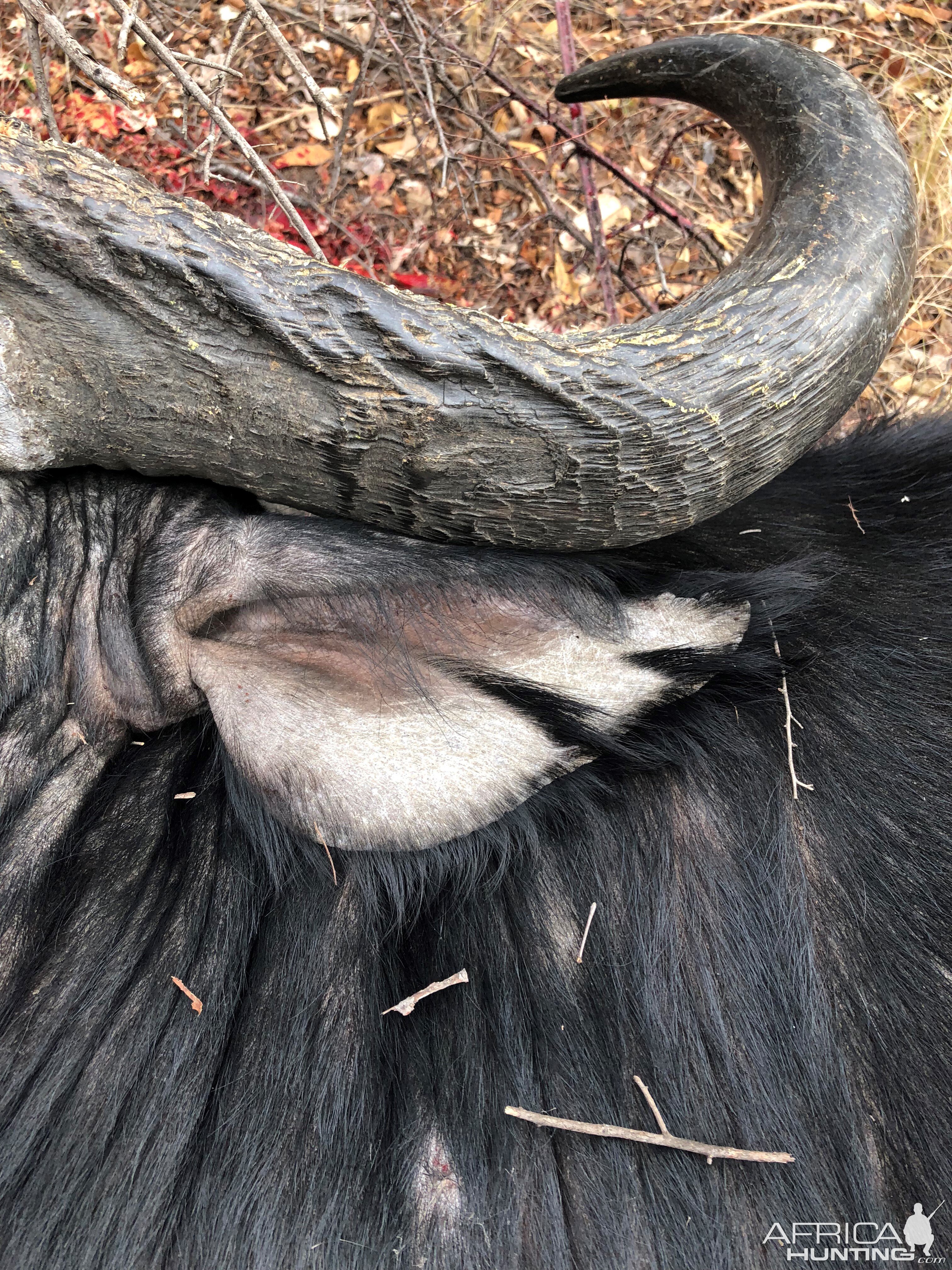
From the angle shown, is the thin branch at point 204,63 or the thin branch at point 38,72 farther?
the thin branch at point 38,72

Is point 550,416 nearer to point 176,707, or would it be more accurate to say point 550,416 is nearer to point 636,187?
point 176,707

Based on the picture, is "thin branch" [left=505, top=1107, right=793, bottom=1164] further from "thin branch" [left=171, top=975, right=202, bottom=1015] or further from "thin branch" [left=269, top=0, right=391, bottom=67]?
"thin branch" [left=269, top=0, right=391, bottom=67]

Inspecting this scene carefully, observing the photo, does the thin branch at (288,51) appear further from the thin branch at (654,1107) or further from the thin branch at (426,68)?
the thin branch at (654,1107)

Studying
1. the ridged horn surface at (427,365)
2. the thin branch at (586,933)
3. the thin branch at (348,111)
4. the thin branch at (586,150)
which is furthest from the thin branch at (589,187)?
the thin branch at (586,933)

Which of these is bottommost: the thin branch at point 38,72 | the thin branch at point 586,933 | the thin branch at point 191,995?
the thin branch at point 191,995

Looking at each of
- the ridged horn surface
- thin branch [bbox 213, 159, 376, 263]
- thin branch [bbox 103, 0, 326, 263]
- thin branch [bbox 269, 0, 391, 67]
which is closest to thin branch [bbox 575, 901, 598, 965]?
the ridged horn surface

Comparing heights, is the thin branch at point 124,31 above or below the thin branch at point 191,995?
above

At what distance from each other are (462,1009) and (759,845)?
64cm

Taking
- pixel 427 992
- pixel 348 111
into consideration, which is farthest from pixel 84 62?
pixel 427 992

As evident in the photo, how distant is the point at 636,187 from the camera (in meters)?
3.62

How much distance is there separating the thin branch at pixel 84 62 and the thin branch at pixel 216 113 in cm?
4

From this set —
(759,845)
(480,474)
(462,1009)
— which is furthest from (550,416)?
(462,1009)

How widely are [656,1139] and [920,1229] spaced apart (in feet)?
1.58

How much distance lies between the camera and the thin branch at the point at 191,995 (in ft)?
5.74
